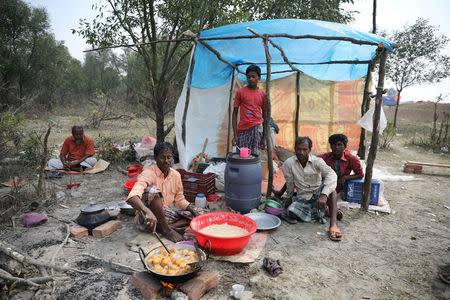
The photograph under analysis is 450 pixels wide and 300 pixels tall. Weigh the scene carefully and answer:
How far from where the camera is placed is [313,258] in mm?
2740

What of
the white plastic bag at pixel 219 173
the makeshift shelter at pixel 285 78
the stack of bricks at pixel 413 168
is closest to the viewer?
the makeshift shelter at pixel 285 78

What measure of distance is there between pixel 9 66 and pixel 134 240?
48.3 feet

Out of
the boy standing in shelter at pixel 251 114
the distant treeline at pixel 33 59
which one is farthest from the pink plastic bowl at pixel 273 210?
the distant treeline at pixel 33 59

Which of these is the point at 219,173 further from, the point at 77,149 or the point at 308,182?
the point at 77,149

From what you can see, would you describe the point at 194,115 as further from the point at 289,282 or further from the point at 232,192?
the point at 289,282

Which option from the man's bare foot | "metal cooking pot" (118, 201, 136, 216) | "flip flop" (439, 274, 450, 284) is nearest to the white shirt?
"flip flop" (439, 274, 450, 284)

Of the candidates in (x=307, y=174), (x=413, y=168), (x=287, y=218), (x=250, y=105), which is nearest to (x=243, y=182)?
(x=287, y=218)

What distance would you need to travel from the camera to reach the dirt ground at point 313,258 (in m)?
2.19

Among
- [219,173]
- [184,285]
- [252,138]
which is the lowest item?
[184,285]

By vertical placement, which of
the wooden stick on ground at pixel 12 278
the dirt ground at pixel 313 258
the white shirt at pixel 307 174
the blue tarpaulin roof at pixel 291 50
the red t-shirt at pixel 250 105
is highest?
the blue tarpaulin roof at pixel 291 50

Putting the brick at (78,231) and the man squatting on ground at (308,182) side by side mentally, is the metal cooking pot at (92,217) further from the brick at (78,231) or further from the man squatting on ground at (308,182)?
the man squatting on ground at (308,182)

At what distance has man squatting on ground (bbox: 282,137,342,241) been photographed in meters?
3.44

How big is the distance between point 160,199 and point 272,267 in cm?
127

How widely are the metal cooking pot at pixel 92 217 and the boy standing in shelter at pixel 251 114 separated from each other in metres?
2.29
